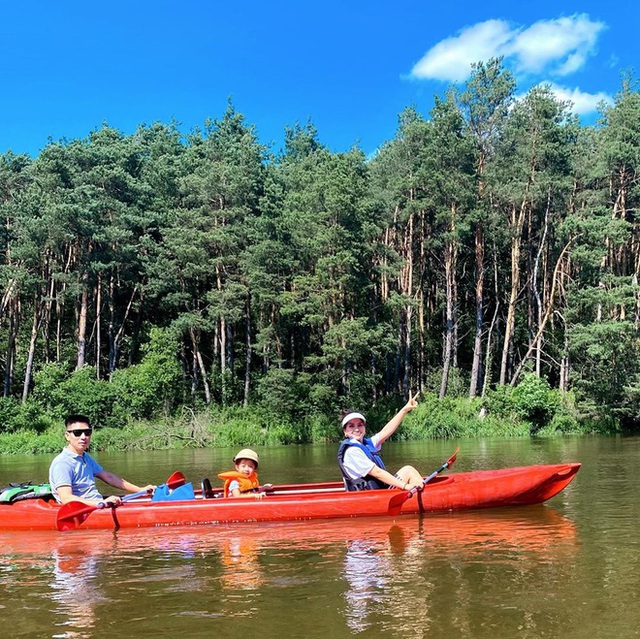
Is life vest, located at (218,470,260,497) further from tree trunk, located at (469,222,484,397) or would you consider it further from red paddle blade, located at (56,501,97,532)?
tree trunk, located at (469,222,484,397)

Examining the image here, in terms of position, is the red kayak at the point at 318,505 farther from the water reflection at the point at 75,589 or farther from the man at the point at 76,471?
the water reflection at the point at 75,589

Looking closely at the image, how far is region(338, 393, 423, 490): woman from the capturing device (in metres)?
8.89

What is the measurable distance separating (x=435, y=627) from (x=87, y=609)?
2.64 meters

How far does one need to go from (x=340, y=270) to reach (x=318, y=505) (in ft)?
71.8

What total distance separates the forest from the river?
2003cm

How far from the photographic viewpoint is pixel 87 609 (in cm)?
548

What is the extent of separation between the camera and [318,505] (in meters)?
9.08

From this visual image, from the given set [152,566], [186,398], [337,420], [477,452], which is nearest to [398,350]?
[337,420]

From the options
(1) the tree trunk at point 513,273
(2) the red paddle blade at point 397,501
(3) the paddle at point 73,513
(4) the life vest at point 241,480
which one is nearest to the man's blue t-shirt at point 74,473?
(3) the paddle at point 73,513

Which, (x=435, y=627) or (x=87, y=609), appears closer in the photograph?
(x=435, y=627)

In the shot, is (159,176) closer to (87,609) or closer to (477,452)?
(477,452)

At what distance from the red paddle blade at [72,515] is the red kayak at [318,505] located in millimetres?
29

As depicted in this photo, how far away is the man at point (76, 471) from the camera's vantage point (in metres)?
8.51

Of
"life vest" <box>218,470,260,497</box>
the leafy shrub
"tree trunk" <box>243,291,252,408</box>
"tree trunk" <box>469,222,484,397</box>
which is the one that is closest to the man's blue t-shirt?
"life vest" <box>218,470,260,497</box>
